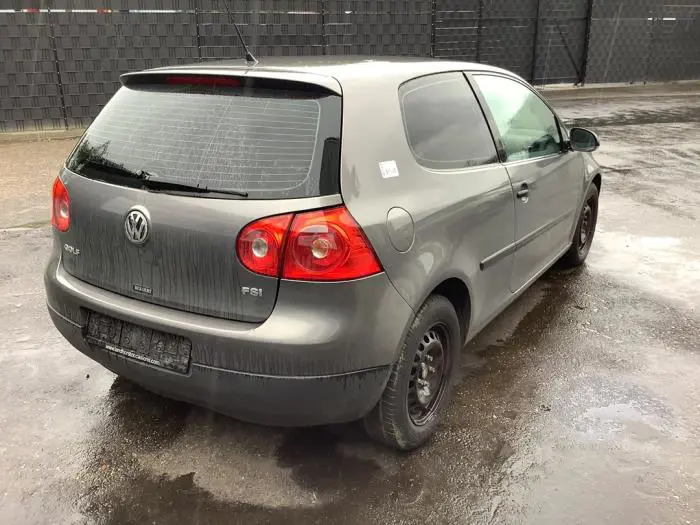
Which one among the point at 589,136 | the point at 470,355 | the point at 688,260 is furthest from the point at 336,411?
the point at 688,260

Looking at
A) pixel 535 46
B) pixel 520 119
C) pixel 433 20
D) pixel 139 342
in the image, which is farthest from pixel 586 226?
pixel 535 46

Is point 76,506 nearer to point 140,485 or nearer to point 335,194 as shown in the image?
point 140,485

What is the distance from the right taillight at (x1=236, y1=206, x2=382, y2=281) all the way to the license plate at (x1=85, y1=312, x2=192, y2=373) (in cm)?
45

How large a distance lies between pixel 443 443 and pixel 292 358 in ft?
3.41

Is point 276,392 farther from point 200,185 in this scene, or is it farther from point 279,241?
→ point 200,185

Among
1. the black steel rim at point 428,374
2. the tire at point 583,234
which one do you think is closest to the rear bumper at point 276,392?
the black steel rim at point 428,374

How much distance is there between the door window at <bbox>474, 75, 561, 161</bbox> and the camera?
3.45m

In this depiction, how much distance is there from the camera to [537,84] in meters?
15.9

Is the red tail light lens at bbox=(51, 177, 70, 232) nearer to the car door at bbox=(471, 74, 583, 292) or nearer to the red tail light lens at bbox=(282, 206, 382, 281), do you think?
the red tail light lens at bbox=(282, 206, 382, 281)

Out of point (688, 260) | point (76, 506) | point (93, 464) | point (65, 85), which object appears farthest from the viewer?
point (65, 85)

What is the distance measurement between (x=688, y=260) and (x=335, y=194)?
13.3 feet

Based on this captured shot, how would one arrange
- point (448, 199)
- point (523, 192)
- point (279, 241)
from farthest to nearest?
point (523, 192) → point (448, 199) → point (279, 241)

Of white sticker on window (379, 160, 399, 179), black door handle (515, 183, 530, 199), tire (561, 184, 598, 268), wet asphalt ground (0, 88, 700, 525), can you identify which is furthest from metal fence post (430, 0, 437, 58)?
white sticker on window (379, 160, 399, 179)

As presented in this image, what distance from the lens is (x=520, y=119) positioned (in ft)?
12.4
